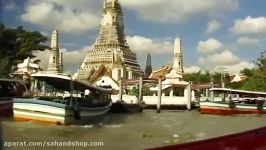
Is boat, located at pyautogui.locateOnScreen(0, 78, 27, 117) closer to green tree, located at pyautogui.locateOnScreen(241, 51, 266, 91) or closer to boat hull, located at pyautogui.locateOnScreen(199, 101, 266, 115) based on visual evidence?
boat hull, located at pyautogui.locateOnScreen(199, 101, 266, 115)

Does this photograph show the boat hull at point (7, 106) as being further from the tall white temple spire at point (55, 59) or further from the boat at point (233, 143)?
the tall white temple spire at point (55, 59)

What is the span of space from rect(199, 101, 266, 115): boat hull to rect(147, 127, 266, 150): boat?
2187cm

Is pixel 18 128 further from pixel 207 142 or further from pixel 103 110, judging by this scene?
pixel 207 142

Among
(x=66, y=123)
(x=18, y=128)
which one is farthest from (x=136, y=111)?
(x=18, y=128)

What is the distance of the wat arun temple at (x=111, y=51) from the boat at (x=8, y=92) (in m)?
38.8

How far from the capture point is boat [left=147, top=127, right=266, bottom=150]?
10.5ft

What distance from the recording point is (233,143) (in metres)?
3.72

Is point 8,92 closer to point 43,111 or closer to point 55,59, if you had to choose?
point 43,111

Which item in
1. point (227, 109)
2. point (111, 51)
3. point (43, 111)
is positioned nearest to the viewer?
point (43, 111)

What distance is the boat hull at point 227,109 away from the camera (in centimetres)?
2567

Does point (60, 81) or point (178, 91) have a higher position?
point (178, 91)

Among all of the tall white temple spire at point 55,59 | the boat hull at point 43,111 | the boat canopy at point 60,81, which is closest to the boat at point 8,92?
the boat hull at point 43,111

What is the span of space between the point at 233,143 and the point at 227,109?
73.8ft

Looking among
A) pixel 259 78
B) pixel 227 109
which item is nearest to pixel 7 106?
pixel 227 109
